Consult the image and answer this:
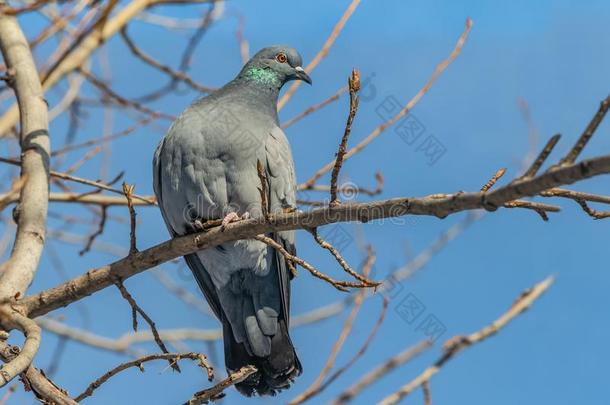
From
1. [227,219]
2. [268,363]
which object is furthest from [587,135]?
[268,363]

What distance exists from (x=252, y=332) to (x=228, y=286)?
1.23 ft

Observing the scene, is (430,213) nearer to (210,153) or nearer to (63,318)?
(210,153)

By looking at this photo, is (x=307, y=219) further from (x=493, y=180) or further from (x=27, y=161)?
(x=27, y=161)

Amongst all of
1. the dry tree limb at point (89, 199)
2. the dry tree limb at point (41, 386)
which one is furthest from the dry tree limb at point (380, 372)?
the dry tree limb at point (89, 199)

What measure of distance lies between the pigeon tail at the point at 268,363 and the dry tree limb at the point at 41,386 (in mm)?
1759

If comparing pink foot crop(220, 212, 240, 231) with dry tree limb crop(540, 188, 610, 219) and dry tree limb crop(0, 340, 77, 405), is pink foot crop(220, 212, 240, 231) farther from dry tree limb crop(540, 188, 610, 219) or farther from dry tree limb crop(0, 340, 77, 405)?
dry tree limb crop(540, 188, 610, 219)

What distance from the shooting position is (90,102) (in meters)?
6.42

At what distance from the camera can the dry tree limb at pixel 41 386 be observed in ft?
11.9

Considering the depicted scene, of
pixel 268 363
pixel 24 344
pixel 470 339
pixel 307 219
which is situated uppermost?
pixel 268 363

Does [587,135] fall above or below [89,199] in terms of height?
below

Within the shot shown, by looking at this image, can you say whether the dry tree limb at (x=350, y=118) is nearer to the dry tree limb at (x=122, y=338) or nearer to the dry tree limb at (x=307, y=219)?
the dry tree limb at (x=307, y=219)

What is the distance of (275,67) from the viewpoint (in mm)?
6293

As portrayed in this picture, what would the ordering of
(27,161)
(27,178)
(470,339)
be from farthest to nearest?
(27,161)
(27,178)
(470,339)

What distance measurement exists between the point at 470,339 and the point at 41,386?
2.20 m
